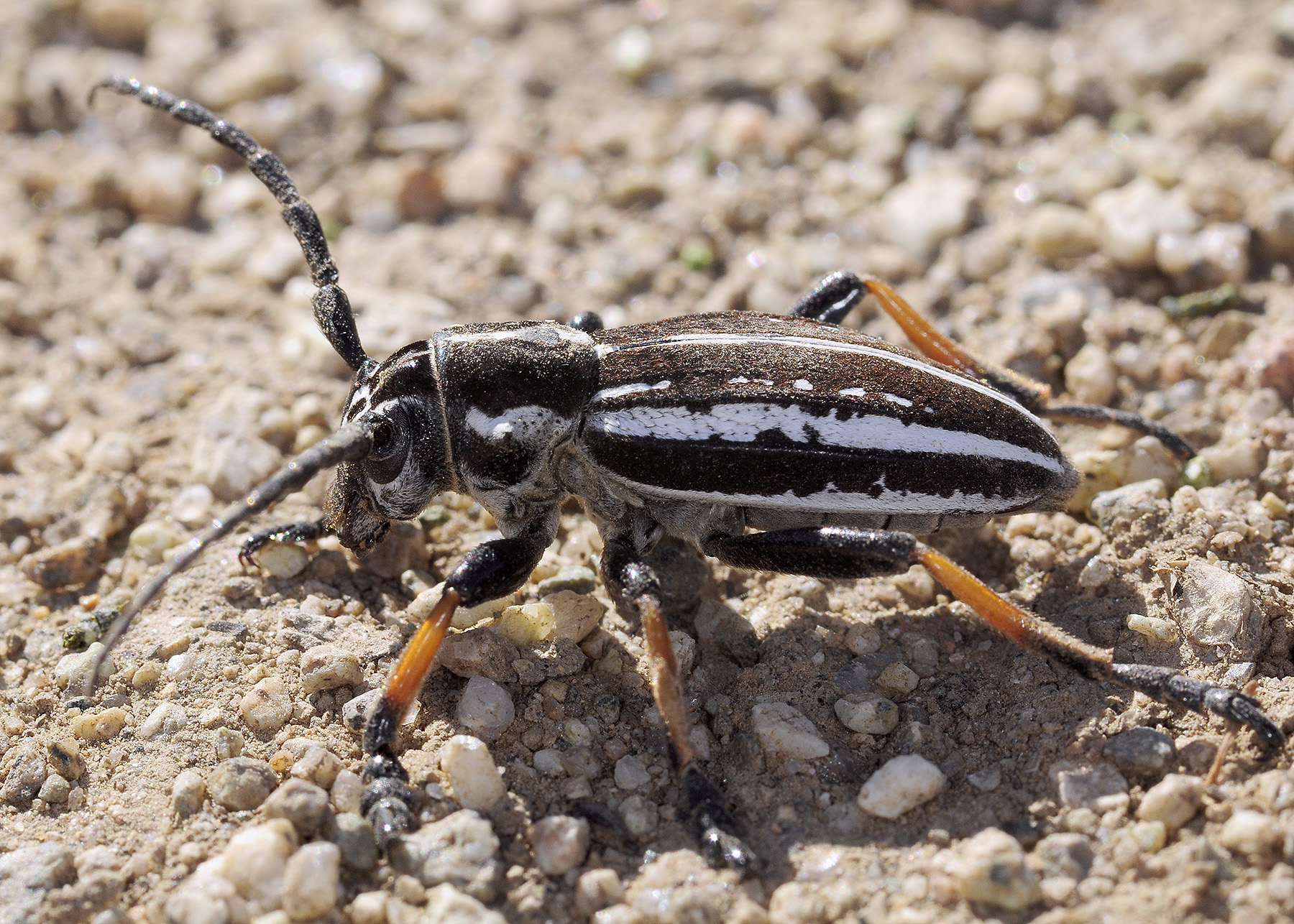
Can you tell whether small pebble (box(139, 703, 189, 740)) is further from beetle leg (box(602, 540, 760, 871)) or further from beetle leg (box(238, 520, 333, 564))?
beetle leg (box(602, 540, 760, 871))

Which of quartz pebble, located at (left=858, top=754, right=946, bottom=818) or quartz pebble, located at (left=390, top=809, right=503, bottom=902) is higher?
quartz pebble, located at (left=390, top=809, right=503, bottom=902)

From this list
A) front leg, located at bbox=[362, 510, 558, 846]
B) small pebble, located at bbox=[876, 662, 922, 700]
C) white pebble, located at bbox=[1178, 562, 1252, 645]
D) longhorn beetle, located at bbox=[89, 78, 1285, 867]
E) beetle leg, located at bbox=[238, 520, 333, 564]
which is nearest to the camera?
front leg, located at bbox=[362, 510, 558, 846]

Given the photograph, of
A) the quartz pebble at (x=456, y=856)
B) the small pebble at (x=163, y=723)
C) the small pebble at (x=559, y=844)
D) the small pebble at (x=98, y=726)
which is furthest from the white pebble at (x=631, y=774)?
the small pebble at (x=98, y=726)

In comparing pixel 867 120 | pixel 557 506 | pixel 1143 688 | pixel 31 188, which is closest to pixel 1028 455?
pixel 1143 688

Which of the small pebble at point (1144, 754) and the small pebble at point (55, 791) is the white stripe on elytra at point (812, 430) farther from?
the small pebble at point (55, 791)

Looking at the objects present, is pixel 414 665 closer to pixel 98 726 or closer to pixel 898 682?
pixel 98 726

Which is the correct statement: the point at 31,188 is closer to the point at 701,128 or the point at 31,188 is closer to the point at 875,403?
the point at 701,128

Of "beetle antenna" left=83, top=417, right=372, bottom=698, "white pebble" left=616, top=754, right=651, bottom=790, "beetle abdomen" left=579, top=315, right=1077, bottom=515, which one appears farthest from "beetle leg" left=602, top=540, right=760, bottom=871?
"beetle antenna" left=83, top=417, right=372, bottom=698
